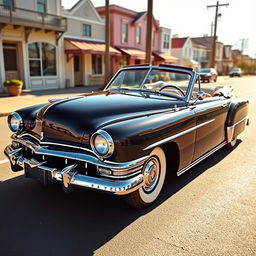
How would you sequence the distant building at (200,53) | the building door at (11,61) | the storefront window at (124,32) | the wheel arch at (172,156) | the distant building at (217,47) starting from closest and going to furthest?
the wheel arch at (172,156) → the building door at (11,61) → the storefront window at (124,32) → the distant building at (200,53) → the distant building at (217,47)

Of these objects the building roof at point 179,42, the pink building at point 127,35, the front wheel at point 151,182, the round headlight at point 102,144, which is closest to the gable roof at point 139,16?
the pink building at point 127,35

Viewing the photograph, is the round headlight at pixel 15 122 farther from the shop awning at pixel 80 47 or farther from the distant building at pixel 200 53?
the distant building at pixel 200 53

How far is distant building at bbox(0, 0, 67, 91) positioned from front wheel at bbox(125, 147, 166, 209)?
565 inches

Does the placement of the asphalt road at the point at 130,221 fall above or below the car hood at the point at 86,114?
below

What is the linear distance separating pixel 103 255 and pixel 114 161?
0.84m

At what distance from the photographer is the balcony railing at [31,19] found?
15227mm

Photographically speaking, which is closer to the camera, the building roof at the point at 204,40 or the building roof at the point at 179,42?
the building roof at the point at 179,42

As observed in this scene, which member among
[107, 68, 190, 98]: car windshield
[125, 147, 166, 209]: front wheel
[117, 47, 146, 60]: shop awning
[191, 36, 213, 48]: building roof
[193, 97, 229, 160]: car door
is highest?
[191, 36, 213, 48]: building roof

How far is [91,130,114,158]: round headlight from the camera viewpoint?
2.79m

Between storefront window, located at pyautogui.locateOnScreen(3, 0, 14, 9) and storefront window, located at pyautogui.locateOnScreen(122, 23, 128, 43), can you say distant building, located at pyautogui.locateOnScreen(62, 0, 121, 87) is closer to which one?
storefront window, located at pyautogui.locateOnScreen(122, 23, 128, 43)

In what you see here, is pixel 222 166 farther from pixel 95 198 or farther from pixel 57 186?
pixel 57 186

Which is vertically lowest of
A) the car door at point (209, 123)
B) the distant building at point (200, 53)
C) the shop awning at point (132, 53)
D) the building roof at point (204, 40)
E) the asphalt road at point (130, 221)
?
the asphalt road at point (130, 221)

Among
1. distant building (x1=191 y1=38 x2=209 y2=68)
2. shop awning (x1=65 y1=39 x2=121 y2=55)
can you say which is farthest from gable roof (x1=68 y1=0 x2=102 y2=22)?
distant building (x1=191 y1=38 x2=209 y2=68)

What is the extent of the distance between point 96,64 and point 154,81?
756 inches
